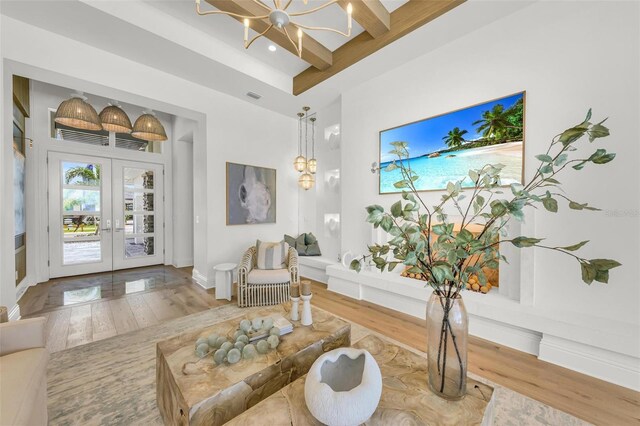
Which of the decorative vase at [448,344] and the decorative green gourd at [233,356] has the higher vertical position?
the decorative vase at [448,344]

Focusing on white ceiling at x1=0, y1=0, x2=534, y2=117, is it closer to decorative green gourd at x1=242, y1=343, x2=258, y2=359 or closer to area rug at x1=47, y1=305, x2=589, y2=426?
area rug at x1=47, y1=305, x2=589, y2=426

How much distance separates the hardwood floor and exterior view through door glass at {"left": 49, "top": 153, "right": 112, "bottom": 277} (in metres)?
0.35

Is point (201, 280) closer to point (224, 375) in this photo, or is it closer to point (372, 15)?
point (224, 375)

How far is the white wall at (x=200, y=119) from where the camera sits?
8.48 feet

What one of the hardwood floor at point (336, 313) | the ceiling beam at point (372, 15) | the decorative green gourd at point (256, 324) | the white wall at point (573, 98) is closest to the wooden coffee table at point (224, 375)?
the decorative green gourd at point (256, 324)

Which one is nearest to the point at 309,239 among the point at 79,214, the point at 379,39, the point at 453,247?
the point at 379,39

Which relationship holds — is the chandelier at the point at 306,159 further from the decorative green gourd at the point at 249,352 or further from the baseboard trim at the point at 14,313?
the baseboard trim at the point at 14,313

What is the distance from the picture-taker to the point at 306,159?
191 inches

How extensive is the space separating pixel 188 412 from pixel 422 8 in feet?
11.8

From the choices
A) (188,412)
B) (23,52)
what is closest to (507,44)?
(188,412)

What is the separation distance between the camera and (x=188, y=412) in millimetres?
1072

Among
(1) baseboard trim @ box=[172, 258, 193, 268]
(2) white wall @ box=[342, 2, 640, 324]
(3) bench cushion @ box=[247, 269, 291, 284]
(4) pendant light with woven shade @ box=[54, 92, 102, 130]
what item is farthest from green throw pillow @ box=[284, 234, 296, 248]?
(4) pendant light with woven shade @ box=[54, 92, 102, 130]

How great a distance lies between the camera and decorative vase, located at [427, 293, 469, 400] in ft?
3.48

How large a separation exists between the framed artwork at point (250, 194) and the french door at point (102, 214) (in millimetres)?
2248
